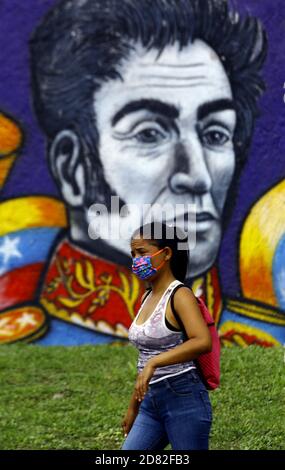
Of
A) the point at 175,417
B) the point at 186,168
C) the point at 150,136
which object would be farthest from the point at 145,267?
the point at 150,136

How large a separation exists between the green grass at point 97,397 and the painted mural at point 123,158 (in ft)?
1.86

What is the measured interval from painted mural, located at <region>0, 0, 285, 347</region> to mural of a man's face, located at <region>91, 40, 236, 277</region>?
0.04 feet

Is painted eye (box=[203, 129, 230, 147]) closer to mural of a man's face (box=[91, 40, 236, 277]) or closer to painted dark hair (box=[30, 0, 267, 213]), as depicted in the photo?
mural of a man's face (box=[91, 40, 236, 277])

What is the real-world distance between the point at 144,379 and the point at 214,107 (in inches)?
229

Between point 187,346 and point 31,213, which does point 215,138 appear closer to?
point 31,213

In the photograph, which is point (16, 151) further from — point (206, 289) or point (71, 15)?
point (206, 289)

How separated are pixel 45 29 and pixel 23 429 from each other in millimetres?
4745

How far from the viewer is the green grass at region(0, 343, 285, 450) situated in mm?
5977

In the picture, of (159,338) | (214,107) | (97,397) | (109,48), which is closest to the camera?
(159,338)

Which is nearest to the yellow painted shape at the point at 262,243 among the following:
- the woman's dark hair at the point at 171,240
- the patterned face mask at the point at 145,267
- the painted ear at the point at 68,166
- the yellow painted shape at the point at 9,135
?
the painted ear at the point at 68,166

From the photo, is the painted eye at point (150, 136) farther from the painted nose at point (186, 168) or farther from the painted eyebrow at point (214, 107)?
the painted eyebrow at point (214, 107)

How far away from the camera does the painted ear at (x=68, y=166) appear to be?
8742mm

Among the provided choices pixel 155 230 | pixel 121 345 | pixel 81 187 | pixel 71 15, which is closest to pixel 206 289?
pixel 121 345

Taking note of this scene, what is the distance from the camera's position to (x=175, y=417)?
3533mm
